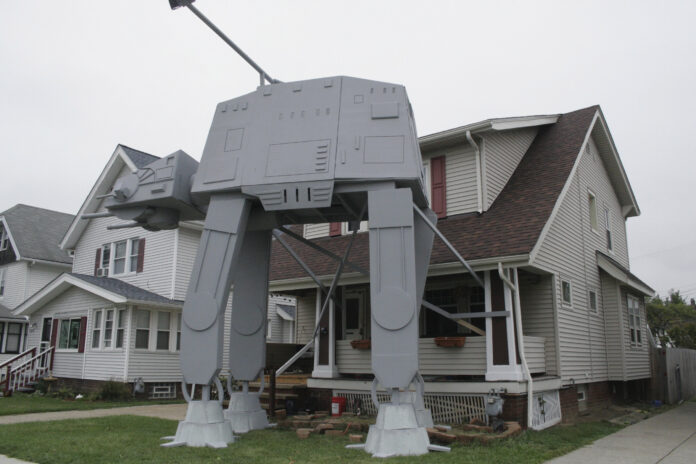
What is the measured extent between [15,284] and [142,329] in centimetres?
1156

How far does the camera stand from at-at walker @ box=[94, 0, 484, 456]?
817 cm

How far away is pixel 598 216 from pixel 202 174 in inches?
470

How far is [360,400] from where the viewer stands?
1227 centimetres

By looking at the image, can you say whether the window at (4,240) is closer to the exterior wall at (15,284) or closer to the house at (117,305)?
the exterior wall at (15,284)

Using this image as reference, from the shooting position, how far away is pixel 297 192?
890 cm

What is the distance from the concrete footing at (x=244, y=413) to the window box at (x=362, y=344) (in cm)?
287

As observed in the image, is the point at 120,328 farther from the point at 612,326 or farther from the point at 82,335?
the point at 612,326

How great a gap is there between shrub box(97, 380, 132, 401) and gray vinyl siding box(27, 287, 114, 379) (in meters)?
1.33

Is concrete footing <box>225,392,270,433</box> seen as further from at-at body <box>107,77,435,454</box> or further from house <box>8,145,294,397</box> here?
house <box>8,145,294,397</box>

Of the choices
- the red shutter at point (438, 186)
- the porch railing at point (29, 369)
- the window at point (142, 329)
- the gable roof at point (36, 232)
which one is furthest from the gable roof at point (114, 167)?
→ the red shutter at point (438, 186)

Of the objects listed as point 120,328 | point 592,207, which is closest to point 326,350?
point 592,207

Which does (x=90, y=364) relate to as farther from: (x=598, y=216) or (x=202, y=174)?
(x=598, y=216)

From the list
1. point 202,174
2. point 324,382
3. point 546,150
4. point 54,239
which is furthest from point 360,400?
point 54,239

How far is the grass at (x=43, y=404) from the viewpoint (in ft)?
47.7
